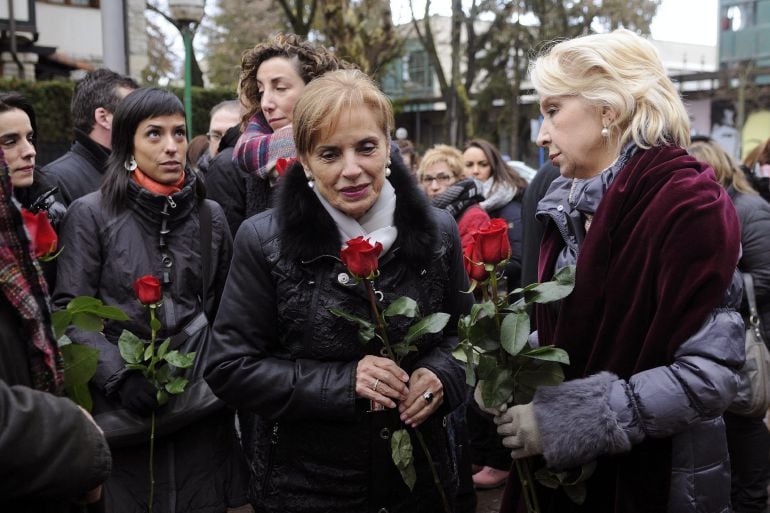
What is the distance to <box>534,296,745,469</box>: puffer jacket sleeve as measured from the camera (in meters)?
2.10

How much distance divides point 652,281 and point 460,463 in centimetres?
104

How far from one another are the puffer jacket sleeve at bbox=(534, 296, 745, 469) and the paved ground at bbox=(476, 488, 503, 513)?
113 inches

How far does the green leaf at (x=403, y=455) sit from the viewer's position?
2.30 metres

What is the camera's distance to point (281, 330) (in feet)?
8.38

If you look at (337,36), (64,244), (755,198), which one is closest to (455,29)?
(337,36)

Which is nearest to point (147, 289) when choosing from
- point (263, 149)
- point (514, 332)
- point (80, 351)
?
point (80, 351)

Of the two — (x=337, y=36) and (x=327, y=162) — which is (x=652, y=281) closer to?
(x=327, y=162)

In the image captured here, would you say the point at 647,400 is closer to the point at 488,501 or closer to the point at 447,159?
the point at 488,501

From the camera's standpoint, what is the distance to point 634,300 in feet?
7.17

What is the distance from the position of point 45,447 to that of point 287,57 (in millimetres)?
2401

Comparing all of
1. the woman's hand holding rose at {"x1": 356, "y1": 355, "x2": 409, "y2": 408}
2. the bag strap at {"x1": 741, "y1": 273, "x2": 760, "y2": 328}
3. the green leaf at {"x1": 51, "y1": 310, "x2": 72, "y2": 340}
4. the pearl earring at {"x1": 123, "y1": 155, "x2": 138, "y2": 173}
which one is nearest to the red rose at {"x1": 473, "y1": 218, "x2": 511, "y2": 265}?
the woman's hand holding rose at {"x1": 356, "y1": 355, "x2": 409, "y2": 408}

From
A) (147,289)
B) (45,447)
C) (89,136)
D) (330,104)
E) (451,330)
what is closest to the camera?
(45,447)

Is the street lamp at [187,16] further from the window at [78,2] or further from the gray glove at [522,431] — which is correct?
the window at [78,2]

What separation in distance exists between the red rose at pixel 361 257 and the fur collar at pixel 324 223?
0.26m
